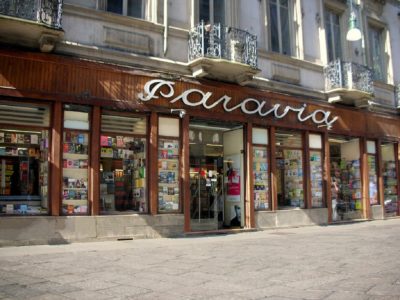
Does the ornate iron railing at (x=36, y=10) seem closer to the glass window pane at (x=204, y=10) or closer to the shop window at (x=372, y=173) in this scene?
the glass window pane at (x=204, y=10)

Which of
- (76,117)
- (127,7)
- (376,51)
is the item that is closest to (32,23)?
(76,117)

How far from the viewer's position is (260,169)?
14422mm

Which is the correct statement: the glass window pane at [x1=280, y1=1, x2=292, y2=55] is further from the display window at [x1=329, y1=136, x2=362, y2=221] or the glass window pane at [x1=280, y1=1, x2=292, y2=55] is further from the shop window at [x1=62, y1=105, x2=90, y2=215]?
the shop window at [x1=62, y1=105, x2=90, y2=215]

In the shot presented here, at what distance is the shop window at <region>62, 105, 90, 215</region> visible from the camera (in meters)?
10.8

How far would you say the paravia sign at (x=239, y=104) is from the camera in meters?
12.0

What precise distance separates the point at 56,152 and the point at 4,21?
302cm

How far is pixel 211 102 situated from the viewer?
13172 millimetres

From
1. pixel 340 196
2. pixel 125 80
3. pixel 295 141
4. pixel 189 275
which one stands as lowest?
pixel 189 275

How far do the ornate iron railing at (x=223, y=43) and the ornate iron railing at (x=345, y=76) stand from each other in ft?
13.5

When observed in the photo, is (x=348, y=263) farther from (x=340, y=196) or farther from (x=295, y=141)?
(x=340, y=196)

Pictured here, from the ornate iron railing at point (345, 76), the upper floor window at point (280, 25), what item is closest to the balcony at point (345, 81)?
the ornate iron railing at point (345, 76)

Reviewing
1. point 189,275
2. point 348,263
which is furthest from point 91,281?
point 348,263

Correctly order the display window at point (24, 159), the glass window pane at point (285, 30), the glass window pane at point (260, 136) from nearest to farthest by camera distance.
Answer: the display window at point (24, 159) < the glass window pane at point (260, 136) < the glass window pane at point (285, 30)

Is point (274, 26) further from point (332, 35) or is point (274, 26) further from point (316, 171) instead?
point (316, 171)
